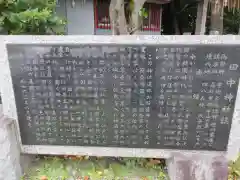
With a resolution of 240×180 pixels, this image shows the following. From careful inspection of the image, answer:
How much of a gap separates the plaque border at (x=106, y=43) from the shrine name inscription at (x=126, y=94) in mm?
57

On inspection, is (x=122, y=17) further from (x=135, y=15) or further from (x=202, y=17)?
(x=202, y=17)

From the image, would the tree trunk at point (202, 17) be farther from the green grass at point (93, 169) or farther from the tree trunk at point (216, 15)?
the green grass at point (93, 169)

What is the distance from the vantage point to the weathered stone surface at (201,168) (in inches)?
91.6

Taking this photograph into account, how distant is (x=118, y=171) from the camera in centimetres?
289

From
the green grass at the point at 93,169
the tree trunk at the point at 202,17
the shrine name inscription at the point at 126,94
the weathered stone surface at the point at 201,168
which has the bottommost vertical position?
the green grass at the point at 93,169

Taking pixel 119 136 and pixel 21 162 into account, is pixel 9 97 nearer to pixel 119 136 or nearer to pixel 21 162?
pixel 21 162

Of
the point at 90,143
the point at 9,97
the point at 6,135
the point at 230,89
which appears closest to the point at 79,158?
the point at 90,143

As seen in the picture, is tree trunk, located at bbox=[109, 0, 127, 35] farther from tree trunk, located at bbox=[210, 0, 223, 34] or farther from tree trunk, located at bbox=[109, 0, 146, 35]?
tree trunk, located at bbox=[210, 0, 223, 34]

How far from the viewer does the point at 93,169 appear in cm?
289

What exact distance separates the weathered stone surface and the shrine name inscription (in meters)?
0.23

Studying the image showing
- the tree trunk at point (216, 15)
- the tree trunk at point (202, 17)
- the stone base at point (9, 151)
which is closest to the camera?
the stone base at point (9, 151)

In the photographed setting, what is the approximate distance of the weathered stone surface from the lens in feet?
7.63

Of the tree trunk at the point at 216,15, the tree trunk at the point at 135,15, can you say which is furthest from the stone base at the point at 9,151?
the tree trunk at the point at 216,15

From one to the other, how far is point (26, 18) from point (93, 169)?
2573mm
